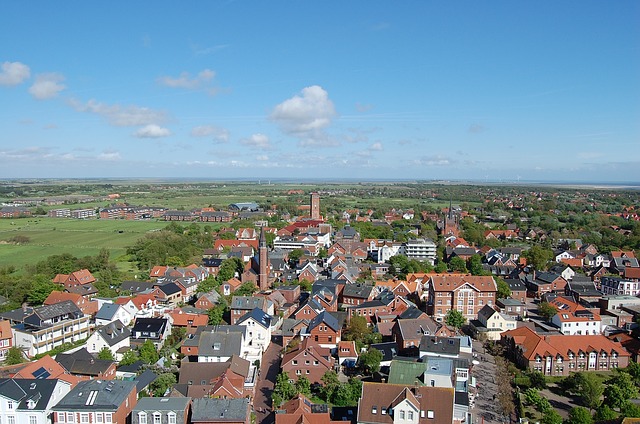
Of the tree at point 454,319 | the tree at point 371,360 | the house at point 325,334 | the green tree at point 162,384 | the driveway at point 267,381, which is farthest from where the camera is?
the tree at point 454,319

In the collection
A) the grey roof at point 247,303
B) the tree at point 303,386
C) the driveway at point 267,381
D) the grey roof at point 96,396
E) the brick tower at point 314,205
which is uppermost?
the brick tower at point 314,205

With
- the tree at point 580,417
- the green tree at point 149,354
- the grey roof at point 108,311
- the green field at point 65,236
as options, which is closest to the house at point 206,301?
the grey roof at point 108,311

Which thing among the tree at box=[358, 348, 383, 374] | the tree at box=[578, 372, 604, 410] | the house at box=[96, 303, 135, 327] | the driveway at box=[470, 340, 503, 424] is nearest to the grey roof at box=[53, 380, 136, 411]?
the tree at box=[358, 348, 383, 374]

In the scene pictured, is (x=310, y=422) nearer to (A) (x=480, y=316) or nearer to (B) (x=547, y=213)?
(A) (x=480, y=316)

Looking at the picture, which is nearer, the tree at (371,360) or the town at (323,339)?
the town at (323,339)

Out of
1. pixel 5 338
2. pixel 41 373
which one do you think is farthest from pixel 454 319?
pixel 5 338

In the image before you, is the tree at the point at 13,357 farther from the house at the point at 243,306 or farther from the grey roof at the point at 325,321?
the grey roof at the point at 325,321
